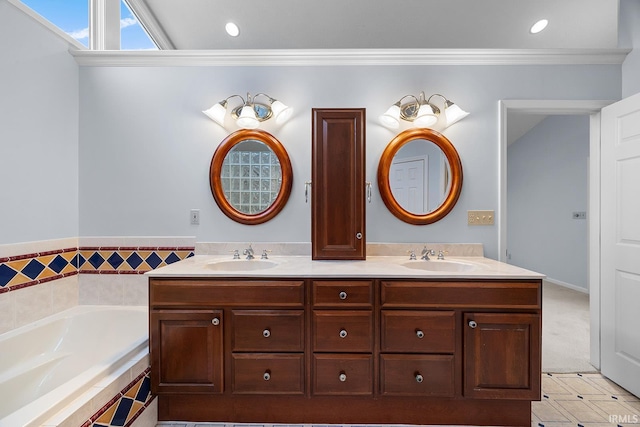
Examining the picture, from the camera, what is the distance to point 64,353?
1846 millimetres

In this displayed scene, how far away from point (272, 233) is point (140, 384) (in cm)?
116

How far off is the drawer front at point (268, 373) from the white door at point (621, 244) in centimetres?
212

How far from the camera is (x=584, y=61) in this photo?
7.06 ft

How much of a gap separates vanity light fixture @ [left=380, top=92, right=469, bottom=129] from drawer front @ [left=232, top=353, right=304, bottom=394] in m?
1.67

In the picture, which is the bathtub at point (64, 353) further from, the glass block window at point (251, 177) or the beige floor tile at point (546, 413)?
the beige floor tile at point (546, 413)

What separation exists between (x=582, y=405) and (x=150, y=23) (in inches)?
174

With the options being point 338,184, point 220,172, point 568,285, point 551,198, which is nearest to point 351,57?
point 338,184

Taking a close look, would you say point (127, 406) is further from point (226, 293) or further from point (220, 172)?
point (220, 172)

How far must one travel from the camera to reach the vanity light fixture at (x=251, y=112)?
214 centimetres

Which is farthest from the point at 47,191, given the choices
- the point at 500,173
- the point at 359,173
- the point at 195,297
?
the point at 500,173

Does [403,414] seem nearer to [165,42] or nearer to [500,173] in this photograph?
[500,173]

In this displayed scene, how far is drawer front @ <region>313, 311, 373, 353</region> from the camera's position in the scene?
5.24ft

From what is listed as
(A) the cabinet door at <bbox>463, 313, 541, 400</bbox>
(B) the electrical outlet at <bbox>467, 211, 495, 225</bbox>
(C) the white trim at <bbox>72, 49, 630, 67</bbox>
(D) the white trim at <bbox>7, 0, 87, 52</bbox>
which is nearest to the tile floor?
(A) the cabinet door at <bbox>463, 313, 541, 400</bbox>

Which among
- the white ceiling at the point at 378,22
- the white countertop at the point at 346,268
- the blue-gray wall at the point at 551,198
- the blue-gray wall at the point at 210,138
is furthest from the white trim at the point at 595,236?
the blue-gray wall at the point at 551,198
